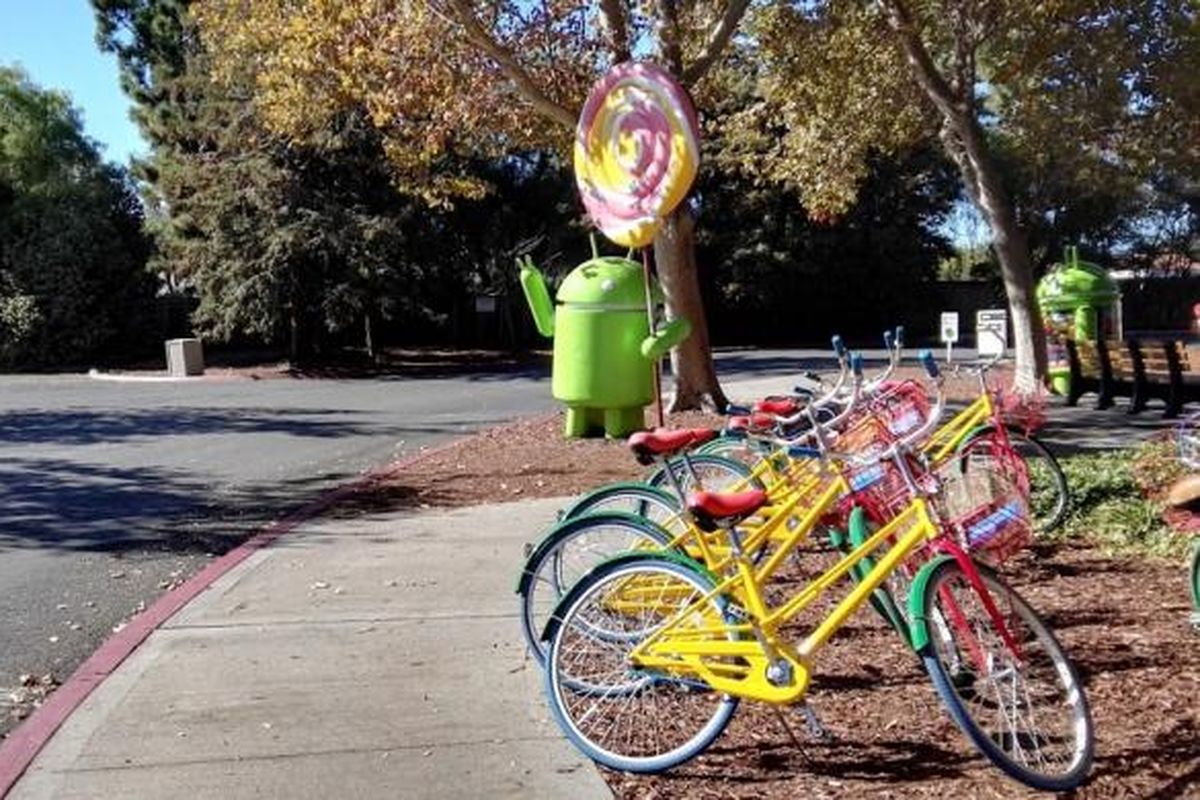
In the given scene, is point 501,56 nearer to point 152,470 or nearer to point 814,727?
point 152,470

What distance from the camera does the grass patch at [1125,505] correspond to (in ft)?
22.6

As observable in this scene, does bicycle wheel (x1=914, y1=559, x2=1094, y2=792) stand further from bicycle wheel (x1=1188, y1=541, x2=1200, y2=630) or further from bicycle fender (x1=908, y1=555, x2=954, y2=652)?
bicycle wheel (x1=1188, y1=541, x2=1200, y2=630)

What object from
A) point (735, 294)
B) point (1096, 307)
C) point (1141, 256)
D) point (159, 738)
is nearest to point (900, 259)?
point (735, 294)

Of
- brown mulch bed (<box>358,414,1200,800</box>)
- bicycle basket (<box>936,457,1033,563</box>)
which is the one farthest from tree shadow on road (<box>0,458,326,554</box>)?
bicycle basket (<box>936,457,1033,563</box>)

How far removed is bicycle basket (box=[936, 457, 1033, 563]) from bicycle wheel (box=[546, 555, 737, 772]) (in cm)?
109

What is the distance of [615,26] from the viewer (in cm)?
1355

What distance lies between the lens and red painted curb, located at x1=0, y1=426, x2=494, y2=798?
463 cm

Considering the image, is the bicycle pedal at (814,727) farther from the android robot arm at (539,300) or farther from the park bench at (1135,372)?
the park bench at (1135,372)

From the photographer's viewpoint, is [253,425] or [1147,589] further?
[253,425]

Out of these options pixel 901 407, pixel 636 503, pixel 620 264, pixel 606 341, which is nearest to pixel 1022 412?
pixel 901 407

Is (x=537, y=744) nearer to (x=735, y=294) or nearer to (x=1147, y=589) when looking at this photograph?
(x=1147, y=589)

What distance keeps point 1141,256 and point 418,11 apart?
140ft

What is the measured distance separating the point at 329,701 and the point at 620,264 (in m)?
7.70

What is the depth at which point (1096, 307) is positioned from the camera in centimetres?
1853
